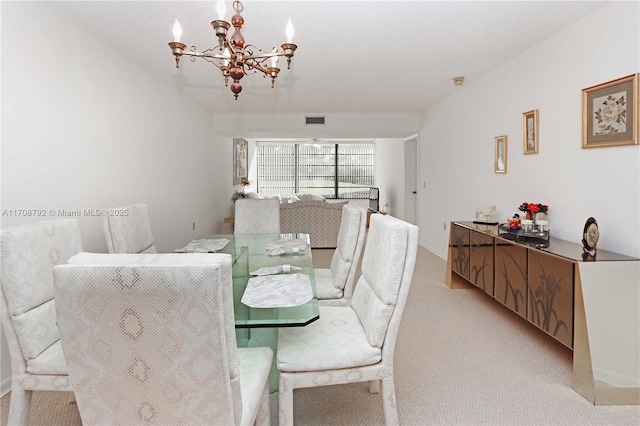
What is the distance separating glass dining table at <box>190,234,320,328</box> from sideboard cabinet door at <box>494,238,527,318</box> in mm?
1515

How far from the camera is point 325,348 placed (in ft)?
4.85

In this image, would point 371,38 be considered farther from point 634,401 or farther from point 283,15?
point 634,401

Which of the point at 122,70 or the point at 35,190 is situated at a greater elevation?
the point at 122,70

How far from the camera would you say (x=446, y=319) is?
2.99 m

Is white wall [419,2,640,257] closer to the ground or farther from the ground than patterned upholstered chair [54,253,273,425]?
farther from the ground

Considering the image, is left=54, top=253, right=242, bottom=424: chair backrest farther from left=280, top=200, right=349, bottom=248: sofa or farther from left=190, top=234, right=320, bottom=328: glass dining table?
left=280, top=200, right=349, bottom=248: sofa

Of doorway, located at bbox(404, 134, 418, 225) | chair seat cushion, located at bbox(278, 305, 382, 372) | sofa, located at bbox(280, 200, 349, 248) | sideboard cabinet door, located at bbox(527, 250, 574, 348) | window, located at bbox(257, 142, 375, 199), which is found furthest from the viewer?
window, located at bbox(257, 142, 375, 199)

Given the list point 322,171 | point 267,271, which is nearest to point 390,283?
point 267,271

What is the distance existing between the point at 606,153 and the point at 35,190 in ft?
12.1

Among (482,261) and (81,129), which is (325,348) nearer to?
(482,261)

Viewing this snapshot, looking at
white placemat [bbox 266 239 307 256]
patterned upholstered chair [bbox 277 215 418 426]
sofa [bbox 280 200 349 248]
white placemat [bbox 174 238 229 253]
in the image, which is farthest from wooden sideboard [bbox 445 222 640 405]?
sofa [bbox 280 200 349 248]

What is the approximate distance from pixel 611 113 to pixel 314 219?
421 centimetres

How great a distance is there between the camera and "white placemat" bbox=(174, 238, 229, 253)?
2.51 meters

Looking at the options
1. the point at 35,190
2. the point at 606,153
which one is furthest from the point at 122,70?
the point at 606,153
